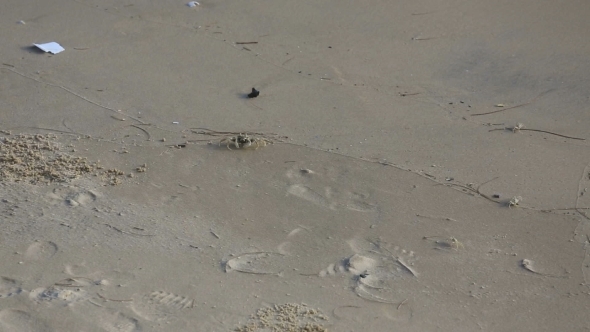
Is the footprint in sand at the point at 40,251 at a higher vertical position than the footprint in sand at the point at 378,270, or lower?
higher

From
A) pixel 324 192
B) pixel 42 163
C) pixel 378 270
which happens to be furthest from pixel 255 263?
pixel 42 163

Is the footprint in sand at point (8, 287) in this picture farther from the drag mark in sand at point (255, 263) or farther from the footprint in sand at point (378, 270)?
the footprint in sand at point (378, 270)

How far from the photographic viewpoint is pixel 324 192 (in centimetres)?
438

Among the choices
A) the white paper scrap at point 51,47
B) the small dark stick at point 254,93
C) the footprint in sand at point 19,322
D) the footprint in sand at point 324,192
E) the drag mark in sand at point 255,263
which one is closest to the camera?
the footprint in sand at point 19,322

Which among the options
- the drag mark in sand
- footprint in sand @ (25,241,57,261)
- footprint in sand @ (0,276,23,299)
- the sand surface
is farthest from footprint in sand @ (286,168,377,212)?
footprint in sand @ (0,276,23,299)

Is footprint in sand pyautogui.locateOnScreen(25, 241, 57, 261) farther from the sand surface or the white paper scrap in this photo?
the white paper scrap

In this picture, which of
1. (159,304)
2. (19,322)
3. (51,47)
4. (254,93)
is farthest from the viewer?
(51,47)

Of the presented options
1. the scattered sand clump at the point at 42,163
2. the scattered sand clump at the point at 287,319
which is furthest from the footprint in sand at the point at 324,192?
the scattered sand clump at the point at 42,163

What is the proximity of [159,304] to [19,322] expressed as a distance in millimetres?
616

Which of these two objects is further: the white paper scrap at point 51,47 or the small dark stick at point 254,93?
the white paper scrap at point 51,47

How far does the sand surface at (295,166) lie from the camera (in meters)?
3.59

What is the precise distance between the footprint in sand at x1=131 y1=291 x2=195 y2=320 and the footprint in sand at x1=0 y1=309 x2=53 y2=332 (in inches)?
16.1

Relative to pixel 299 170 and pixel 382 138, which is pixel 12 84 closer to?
pixel 299 170

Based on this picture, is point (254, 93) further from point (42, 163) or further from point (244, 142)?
point (42, 163)
